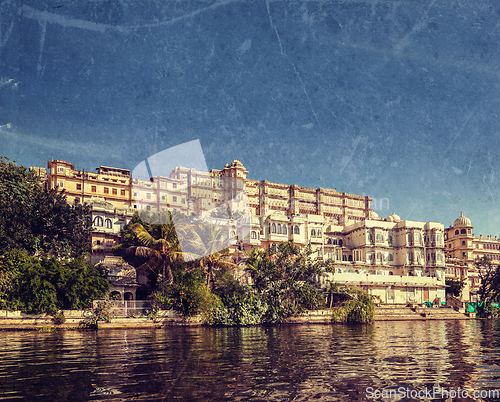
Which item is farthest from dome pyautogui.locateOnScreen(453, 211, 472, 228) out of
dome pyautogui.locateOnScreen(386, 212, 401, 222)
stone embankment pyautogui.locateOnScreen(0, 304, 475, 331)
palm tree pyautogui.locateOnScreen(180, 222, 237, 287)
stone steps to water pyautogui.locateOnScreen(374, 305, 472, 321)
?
palm tree pyautogui.locateOnScreen(180, 222, 237, 287)

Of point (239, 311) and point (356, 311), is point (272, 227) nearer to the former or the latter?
point (356, 311)

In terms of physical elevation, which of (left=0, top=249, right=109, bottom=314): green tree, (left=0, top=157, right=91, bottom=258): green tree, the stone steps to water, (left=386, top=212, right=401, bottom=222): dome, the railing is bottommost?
the stone steps to water

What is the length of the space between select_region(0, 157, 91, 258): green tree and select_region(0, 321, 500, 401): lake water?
19.4m

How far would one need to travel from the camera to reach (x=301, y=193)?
10169 cm

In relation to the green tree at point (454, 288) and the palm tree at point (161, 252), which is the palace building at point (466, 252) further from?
the palm tree at point (161, 252)

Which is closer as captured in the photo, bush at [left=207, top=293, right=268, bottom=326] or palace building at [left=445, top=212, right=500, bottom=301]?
bush at [left=207, top=293, right=268, bottom=326]

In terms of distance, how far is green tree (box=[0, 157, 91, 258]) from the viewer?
39.7 metres

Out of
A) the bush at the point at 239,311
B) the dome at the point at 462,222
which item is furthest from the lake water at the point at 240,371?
the dome at the point at 462,222

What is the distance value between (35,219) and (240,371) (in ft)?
122

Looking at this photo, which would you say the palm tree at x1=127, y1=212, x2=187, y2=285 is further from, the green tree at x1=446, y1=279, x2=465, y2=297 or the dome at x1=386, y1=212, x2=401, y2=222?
the dome at x1=386, y1=212, x2=401, y2=222

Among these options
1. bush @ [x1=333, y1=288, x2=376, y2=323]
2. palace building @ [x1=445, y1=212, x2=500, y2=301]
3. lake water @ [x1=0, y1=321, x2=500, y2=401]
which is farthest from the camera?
palace building @ [x1=445, y1=212, x2=500, y2=301]

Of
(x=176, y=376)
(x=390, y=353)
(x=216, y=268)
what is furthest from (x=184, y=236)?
(x=176, y=376)

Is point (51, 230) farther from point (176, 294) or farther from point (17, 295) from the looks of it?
point (176, 294)

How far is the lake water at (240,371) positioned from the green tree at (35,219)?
19.4 meters
